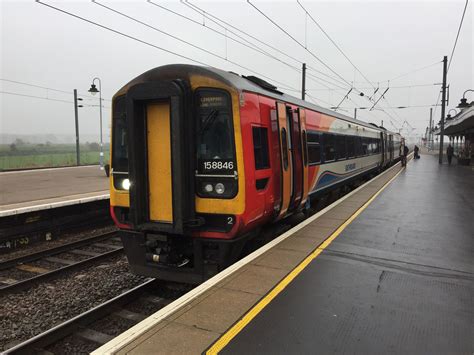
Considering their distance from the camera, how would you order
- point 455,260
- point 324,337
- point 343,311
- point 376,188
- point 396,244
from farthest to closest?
point 376,188
point 396,244
point 455,260
point 343,311
point 324,337

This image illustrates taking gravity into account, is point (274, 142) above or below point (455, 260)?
above

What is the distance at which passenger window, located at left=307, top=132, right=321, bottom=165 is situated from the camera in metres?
8.67

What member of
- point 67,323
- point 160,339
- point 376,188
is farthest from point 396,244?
point 376,188

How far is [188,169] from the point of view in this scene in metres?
5.11

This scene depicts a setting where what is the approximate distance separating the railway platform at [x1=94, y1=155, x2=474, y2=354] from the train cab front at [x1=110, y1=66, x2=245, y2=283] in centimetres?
67

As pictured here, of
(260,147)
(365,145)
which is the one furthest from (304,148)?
(365,145)

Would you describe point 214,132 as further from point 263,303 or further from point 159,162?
point 263,303

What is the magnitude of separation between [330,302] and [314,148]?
5461 millimetres

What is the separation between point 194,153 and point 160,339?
262 centimetres

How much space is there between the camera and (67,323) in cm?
457

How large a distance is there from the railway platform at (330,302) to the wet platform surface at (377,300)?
0.01m

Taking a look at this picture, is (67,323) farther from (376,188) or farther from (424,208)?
(376,188)

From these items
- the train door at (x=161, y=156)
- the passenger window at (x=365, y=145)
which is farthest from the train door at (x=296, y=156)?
the passenger window at (x=365, y=145)

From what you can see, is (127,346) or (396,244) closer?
(127,346)
